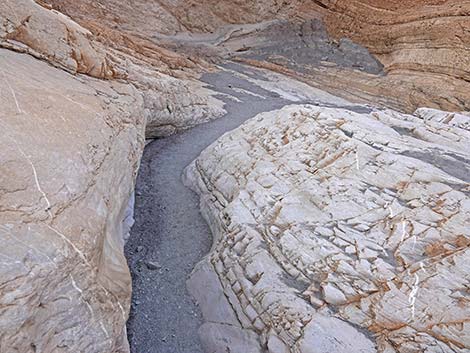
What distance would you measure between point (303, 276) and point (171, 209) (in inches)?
150

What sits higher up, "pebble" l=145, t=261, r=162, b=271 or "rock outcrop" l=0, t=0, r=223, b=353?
"rock outcrop" l=0, t=0, r=223, b=353

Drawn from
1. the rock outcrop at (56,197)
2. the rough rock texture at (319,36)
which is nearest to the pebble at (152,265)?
the rock outcrop at (56,197)

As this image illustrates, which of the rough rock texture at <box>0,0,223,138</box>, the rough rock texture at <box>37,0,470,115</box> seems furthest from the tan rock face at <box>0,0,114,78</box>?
the rough rock texture at <box>37,0,470,115</box>

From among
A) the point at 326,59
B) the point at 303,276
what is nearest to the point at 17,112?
the point at 303,276

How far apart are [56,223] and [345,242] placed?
336cm

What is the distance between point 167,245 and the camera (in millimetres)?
6496

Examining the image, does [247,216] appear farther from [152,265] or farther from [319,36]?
[319,36]

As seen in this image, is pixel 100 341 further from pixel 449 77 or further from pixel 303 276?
pixel 449 77

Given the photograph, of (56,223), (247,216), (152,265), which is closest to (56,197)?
(56,223)

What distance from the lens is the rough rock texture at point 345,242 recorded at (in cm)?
373

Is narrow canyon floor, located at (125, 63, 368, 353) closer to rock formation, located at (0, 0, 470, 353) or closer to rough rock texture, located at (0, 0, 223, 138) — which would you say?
rock formation, located at (0, 0, 470, 353)

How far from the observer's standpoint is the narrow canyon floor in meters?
4.88

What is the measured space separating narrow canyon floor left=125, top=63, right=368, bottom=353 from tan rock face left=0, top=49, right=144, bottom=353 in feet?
3.53

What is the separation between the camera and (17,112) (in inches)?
152
